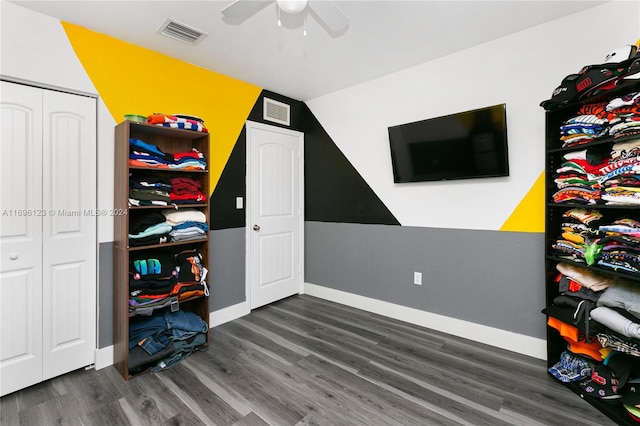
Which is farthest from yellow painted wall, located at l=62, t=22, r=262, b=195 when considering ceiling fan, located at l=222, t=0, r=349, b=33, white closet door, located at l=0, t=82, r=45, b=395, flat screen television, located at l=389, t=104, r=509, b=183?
flat screen television, located at l=389, t=104, r=509, b=183

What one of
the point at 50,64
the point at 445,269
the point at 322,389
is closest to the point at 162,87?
the point at 50,64

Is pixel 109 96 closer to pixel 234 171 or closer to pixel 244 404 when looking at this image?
pixel 234 171

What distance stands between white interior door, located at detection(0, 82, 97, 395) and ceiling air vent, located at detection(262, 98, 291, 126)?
5.70ft

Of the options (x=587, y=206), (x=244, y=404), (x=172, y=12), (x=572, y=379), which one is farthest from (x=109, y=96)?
(x=572, y=379)

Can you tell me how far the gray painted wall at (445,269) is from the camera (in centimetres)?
252

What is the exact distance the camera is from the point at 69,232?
7.62 feet

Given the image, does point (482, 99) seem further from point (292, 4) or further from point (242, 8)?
point (242, 8)

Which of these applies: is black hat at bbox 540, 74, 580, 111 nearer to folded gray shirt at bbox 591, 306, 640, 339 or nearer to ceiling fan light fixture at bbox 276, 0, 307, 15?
folded gray shirt at bbox 591, 306, 640, 339

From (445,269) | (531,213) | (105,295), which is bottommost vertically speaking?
(105,295)

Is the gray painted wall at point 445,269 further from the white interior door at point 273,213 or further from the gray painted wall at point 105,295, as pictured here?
the gray painted wall at point 105,295

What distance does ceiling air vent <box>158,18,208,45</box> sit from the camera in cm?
232

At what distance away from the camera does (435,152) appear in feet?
9.51

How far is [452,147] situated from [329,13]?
1.61 meters

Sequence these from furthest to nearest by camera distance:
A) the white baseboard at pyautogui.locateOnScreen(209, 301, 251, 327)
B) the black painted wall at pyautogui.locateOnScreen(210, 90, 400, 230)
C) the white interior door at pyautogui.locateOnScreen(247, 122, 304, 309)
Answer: the white interior door at pyautogui.locateOnScreen(247, 122, 304, 309) < the black painted wall at pyautogui.locateOnScreen(210, 90, 400, 230) < the white baseboard at pyautogui.locateOnScreen(209, 301, 251, 327)
